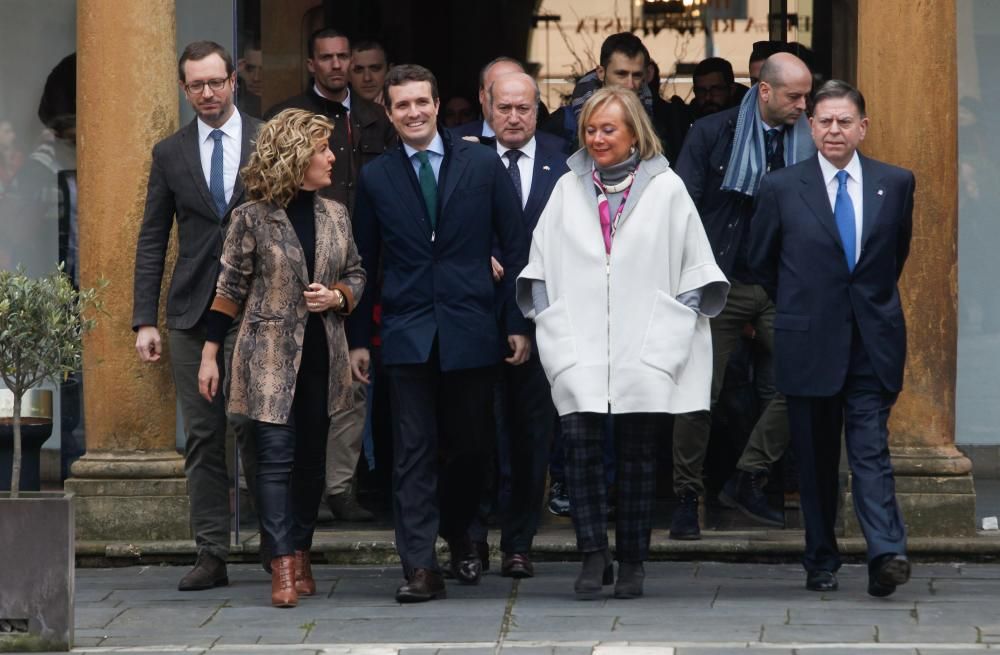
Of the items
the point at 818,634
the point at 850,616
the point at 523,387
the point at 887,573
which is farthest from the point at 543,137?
the point at 818,634

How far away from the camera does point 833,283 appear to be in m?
7.97

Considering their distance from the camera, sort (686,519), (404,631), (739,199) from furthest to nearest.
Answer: (686,519) → (739,199) → (404,631)

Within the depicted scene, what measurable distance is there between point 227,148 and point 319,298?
101cm

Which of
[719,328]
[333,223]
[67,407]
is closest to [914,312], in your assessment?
[719,328]

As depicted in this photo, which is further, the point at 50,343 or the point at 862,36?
the point at 862,36

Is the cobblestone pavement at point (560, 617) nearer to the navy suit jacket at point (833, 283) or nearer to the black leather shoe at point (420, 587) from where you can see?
the black leather shoe at point (420, 587)

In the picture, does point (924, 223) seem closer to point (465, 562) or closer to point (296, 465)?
point (465, 562)

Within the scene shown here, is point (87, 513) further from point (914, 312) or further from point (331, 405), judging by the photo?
point (914, 312)

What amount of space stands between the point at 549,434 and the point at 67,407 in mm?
3369

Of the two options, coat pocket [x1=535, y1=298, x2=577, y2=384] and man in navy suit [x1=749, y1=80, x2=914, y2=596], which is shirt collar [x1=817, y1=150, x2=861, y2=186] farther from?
coat pocket [x1=535, y1=298, x2=577, y2=384]

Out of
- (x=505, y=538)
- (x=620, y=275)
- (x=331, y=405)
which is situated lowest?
(x=505, y=538)

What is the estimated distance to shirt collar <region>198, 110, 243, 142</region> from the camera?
28.1ft

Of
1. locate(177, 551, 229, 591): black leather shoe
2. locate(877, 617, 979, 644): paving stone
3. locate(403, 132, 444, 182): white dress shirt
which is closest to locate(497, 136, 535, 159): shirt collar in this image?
locate(403, 132, 444, 182): white dress shirt

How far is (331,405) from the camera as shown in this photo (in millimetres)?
8008
